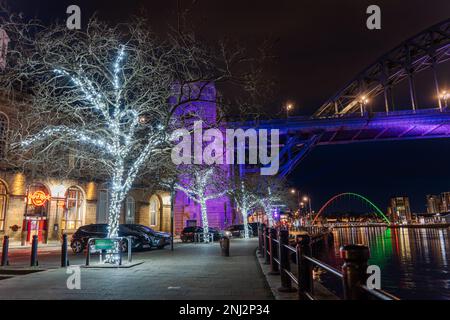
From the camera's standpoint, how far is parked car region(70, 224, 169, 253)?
2183 cm

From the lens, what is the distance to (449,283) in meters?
19.3

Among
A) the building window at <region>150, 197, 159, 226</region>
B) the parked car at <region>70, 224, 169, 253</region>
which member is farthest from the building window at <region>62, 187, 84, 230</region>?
the parked car at <region>70, 224, 169, 253</region>

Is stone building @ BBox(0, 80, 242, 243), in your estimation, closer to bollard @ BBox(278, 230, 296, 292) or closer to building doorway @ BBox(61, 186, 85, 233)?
building doorway @ BBox(61, 186, 85, 233)

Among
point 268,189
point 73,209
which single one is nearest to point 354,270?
point 73,209

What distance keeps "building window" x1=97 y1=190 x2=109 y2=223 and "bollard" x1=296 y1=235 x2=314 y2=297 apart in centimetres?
3230

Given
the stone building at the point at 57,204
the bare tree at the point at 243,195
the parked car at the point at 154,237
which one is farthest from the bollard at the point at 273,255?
the bare tree at the point at 243,195

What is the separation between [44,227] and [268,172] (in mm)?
29903

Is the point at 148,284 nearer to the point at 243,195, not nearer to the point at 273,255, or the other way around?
the point at 273,255

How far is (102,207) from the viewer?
36.2m

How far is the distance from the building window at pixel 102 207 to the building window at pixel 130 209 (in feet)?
9.41

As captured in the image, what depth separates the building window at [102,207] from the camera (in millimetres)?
35688

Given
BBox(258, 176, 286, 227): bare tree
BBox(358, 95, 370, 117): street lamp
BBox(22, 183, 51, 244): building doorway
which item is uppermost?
BBox(358, 95, 370, 117): street lamp
